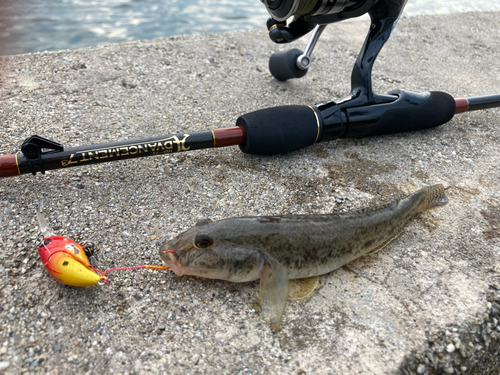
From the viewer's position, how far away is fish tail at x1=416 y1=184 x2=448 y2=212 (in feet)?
7.90

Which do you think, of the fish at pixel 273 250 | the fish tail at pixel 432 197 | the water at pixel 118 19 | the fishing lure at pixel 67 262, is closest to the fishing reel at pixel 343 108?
the fish tail at pixel 432 197

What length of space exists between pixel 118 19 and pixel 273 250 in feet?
22.3

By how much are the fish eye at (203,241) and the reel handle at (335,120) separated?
100 centimetres

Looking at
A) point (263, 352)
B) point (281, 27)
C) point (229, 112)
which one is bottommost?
point (263, 352)

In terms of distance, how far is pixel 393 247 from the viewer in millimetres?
2215

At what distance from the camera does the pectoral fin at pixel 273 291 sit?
1.80 metres

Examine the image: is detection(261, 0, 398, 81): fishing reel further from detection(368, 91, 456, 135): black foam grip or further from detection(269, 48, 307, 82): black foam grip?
detection(368, 91, 456, 135): black foam grip

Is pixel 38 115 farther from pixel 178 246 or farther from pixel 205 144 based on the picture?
pixel 178 246

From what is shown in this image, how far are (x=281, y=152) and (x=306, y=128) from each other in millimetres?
235

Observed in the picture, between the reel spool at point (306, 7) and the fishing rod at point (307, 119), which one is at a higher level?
the reel spool at point (306, 7)

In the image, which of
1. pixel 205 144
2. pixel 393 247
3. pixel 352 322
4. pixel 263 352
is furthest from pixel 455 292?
pixel 205 144

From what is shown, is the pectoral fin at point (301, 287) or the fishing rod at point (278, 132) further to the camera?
the fishing rod at point (278, 132)

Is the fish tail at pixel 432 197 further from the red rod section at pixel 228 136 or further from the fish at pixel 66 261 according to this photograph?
the fish at pixel 66 261

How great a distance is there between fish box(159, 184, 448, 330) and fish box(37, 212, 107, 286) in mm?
337
